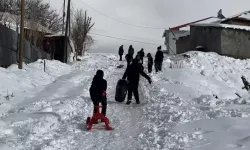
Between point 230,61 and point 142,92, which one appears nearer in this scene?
point 142,92

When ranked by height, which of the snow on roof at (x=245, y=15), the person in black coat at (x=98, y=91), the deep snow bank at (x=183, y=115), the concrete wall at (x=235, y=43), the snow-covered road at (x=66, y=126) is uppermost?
the snow on roof at (x=245, y=15)

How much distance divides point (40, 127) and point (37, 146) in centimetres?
149

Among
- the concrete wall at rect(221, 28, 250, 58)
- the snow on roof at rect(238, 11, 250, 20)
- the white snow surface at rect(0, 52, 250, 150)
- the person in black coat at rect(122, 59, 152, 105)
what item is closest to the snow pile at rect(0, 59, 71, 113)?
the white snow surface at rect(0, 52, 250, 150)

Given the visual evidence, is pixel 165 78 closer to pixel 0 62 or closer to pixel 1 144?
pixel 0 62

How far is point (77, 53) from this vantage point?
51.1 metres

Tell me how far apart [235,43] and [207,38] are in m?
2.93

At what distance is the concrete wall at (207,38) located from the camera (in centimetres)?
3722

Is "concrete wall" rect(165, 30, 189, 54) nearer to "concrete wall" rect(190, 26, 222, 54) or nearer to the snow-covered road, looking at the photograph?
"concrete wall" rect(190, 26, 222, 54)

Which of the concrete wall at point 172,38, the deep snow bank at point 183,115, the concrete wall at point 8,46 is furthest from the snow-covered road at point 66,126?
the concrete wall at point 172,38

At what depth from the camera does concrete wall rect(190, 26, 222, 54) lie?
3722cm

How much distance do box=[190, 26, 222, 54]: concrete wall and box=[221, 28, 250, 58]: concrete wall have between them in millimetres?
567

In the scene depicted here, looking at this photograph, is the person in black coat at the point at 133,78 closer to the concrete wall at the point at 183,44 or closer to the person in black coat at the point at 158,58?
the person in black coat at the point at 158,58

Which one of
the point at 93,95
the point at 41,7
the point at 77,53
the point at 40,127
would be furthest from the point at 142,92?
the point at 41,7

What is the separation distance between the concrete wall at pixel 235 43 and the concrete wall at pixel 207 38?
1.86ft
